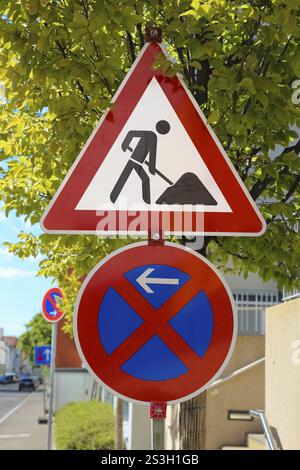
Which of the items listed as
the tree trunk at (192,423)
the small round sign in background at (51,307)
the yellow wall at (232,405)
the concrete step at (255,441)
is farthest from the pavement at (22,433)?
the tree trunk at (192,423)

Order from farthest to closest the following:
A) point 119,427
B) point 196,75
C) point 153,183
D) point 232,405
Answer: point 119,427 < point 232,405 < point 196,75 < point 153,183

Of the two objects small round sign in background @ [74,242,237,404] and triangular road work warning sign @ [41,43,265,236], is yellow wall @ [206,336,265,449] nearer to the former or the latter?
triangular road work warning sign @ [41,43,265,236]

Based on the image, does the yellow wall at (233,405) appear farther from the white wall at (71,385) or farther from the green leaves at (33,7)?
the white wall at (71,385)

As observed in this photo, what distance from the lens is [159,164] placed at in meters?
2.67

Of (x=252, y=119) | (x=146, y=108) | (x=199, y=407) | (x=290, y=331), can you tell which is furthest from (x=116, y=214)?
(x=290, y=331)

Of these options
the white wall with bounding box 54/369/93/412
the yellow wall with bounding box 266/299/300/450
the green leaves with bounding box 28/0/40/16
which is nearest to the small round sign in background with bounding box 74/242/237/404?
the green leaves with bounding box 28/0/40/16

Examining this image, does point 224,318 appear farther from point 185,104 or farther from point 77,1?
point 77,1

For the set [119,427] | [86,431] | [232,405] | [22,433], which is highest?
[232,405]

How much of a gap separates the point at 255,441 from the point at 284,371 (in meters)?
3.14

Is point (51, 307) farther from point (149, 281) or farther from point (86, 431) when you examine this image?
point (149, 281)

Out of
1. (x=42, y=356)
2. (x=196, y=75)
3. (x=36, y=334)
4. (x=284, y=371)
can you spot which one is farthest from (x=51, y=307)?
(x=36, y=334)

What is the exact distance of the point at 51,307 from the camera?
13.7m

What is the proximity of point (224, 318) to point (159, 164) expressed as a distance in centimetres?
63

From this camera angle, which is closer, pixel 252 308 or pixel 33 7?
pixel 33 7
